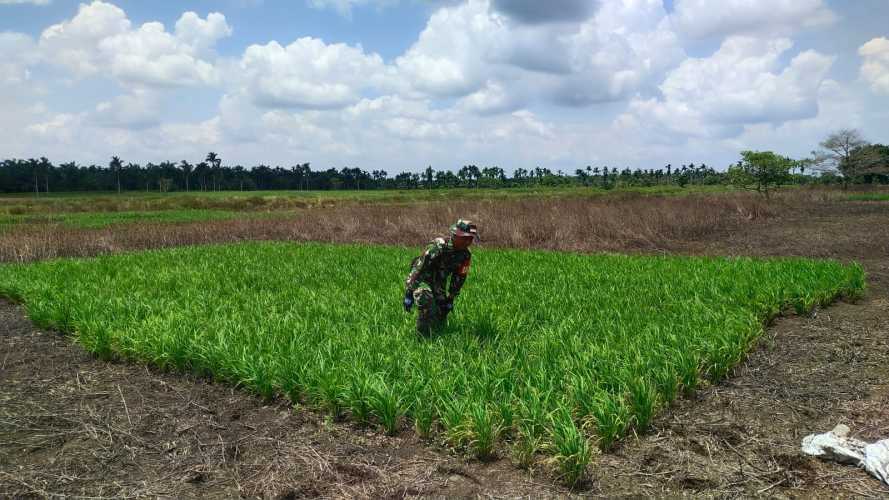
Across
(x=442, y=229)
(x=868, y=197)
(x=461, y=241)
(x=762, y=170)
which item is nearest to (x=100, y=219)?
(x=442, y=229)

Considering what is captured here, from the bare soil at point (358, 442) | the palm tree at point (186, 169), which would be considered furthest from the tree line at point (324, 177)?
the bare soil at point (358, 442)

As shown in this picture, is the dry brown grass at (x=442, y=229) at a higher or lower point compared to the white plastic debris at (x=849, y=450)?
higher

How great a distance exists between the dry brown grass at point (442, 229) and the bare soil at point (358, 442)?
13.0m

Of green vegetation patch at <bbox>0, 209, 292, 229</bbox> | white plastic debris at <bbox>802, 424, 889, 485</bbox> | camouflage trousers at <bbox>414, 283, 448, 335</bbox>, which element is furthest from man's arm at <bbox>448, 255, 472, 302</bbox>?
green vegetation patch at <bbox>0, 209, 292, 229</bbox>

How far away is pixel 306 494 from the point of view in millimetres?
3693

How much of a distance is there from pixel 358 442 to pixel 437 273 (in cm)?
219

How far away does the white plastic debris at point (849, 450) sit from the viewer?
369 centimetres

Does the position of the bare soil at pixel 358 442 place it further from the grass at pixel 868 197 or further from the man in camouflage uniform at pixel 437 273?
the grass at pixel 868 197

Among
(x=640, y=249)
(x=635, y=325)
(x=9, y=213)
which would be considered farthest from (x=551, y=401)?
(x=9, y=213)

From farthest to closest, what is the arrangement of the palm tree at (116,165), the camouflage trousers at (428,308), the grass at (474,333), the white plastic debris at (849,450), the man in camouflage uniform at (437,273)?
the palm tree at (116,165) < the camouflage trousers at (428,308) < the man in camouflage uniform at (437,273) < the grass at (474,333) < the white plastic debris at (849,450)

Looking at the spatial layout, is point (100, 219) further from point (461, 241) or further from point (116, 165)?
point (116, 165)

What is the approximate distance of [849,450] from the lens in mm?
3836

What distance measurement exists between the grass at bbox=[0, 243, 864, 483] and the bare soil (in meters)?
0.21

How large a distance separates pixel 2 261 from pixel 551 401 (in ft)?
62.4
